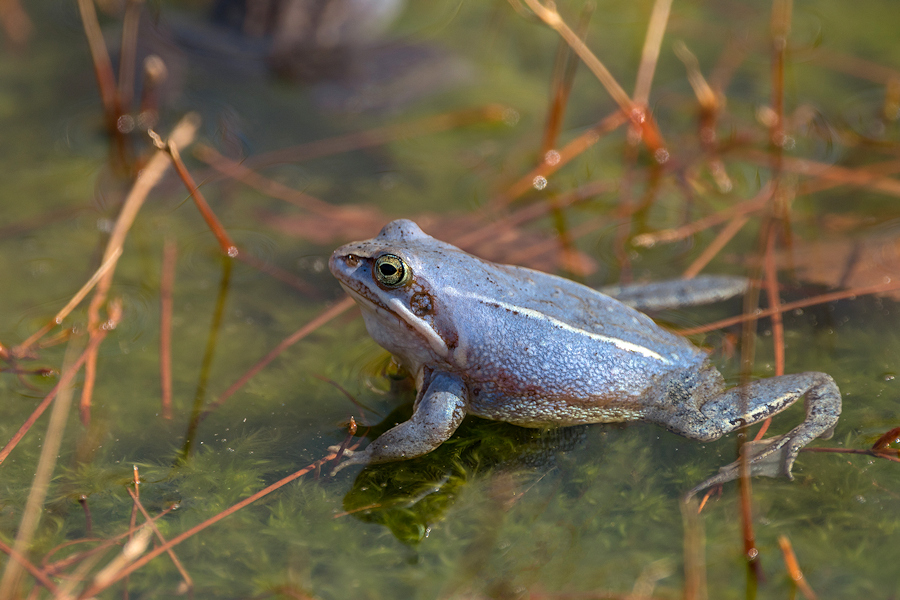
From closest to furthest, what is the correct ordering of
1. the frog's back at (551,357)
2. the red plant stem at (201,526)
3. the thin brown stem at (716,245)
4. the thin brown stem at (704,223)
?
the red plant stem at (201,526) → the frog's back at (551,357) → the thin brown stem at (716,245) → the thin brown stem at (704,223)

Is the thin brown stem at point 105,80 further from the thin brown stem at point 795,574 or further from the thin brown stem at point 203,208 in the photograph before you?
the thin brown stem at point 795,574

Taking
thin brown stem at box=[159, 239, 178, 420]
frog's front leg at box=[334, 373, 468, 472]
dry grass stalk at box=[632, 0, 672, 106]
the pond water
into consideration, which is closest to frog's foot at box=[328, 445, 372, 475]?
frog's front leg at box=[334, 373, 468, 472]

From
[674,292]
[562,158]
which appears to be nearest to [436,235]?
[562,158]

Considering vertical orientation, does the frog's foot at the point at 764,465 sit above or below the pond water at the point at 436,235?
below

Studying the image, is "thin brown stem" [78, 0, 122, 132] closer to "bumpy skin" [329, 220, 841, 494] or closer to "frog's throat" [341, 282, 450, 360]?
"bumpy skin" [329, 220, 841, 494]

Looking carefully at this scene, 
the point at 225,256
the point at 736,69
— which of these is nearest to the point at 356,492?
the point at 225,256

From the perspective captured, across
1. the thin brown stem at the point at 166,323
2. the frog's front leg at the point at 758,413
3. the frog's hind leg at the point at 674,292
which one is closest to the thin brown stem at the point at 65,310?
the thin brown stem at the point at 166,323
